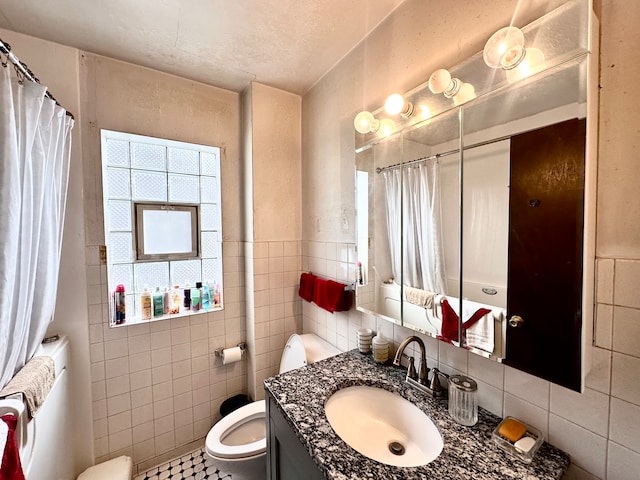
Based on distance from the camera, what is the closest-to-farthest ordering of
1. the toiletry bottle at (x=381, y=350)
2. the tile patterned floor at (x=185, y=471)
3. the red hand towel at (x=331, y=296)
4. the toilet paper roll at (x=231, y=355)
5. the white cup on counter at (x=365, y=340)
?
the toiletry bottle at (x=381, y=350) → the white cup on counter at (x=365, y=340) → the red hand towel at (x=331, y=296) → the tile patterned floor at (x=185, y=471) → the toilet paper roll at (x=231, y=355)

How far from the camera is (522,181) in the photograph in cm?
77

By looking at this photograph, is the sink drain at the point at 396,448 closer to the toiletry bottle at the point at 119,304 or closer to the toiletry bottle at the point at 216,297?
the toiletry bottle at the point at 216,297

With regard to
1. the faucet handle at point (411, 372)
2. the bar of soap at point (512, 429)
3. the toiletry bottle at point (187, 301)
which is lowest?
the bar of soap at point (512, 429)

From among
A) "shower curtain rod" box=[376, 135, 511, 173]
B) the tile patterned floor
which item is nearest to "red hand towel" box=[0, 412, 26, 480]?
the tile patterned floor

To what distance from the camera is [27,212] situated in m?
0.93

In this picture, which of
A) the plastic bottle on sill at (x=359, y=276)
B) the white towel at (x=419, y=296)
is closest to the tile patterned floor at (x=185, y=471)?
the plastic bottle on sill at (x=359, y=276)

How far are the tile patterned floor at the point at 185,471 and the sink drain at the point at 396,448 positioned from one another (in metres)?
1.26

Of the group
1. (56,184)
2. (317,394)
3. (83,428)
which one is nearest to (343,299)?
(317,394)

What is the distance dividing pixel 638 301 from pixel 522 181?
39 centimetres

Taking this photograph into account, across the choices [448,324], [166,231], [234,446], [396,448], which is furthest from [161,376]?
[448,324]

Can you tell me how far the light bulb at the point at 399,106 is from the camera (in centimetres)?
108

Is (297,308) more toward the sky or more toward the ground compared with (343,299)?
more toward the ground

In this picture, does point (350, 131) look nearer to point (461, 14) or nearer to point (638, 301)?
point (461, 14)

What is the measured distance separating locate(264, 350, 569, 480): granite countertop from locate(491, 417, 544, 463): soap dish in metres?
0.02
